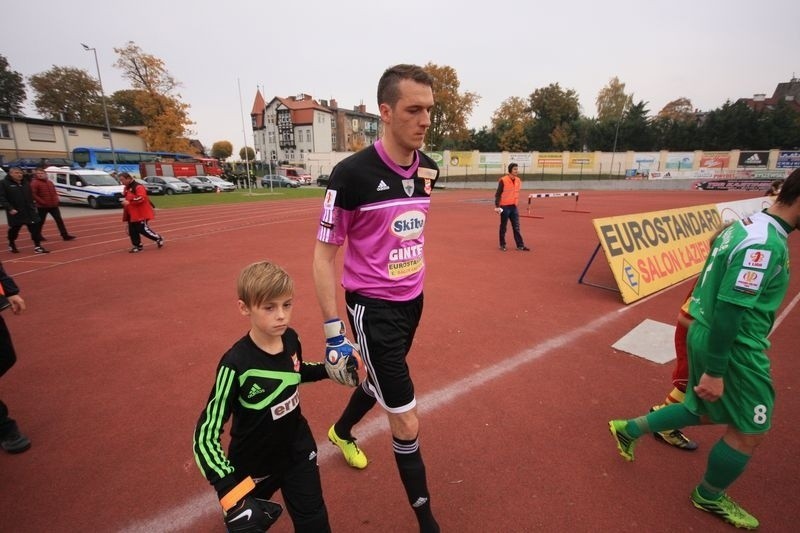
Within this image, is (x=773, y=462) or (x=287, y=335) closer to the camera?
(x=287, y=335)

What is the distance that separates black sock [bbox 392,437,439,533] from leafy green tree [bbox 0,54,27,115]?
80469 mm

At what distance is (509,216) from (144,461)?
340 inches

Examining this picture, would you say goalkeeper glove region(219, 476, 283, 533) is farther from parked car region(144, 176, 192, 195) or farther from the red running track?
parked car region(144, 176, 192, 195)

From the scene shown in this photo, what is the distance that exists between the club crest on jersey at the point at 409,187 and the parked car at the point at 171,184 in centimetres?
3615

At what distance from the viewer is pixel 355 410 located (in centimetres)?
265

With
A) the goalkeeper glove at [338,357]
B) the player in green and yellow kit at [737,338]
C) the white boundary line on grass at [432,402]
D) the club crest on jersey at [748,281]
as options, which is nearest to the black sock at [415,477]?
the goalkeeper glove at [338,357]

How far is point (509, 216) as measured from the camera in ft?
31.3

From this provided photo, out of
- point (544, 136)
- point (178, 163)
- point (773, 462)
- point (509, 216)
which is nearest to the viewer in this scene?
point (773, 462)

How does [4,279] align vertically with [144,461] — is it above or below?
above

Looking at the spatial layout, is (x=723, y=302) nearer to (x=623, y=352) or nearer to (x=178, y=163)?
(x=623, y=352)

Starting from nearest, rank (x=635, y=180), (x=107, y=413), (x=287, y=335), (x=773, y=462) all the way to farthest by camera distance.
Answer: (x=287, y=335) → (x=773, y=462) → (x=107, y=413) → (x=635, y=180)

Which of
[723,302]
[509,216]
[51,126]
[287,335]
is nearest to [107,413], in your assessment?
[287,335]

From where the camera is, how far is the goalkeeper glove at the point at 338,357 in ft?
6.26

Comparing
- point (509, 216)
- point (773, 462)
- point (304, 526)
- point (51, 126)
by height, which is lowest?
point (773, 462)
